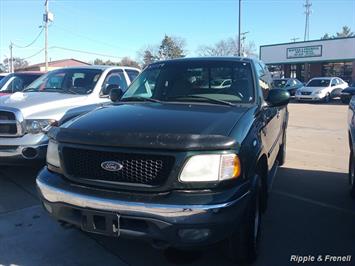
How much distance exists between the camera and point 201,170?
9.37 ft

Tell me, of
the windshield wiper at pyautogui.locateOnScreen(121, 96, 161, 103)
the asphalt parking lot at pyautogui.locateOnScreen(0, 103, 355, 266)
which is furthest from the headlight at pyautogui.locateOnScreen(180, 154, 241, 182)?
the windshield wiper at pyautogui.locateOnScreen(121, 96, 161, 103)

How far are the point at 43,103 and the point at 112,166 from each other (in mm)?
3461

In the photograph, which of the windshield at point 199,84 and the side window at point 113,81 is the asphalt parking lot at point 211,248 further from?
the side window at point 113,81

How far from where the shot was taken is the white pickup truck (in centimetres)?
552

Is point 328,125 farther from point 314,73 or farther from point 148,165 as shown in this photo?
point 314,73

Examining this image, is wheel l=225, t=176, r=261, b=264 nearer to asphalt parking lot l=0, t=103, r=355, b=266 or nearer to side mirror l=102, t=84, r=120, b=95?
asphalt parking lot l=0, t=103, r=355, b=266

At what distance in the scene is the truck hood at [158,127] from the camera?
286cm

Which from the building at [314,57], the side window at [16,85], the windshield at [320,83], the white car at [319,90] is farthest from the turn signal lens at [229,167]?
the building at [314,57]

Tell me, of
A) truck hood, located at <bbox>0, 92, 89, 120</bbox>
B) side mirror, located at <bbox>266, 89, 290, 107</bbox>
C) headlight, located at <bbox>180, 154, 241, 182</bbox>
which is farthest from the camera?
truck hood, located at <bbox>0, 92, 89, 120</bbox>

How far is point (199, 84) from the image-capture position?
4488mm

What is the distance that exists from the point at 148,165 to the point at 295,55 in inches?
1536

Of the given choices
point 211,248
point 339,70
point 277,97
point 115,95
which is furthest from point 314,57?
point 211,248

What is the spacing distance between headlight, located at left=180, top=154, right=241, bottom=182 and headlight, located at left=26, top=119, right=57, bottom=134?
346 centimetres

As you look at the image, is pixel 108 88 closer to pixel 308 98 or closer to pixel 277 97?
pixel 277 97
